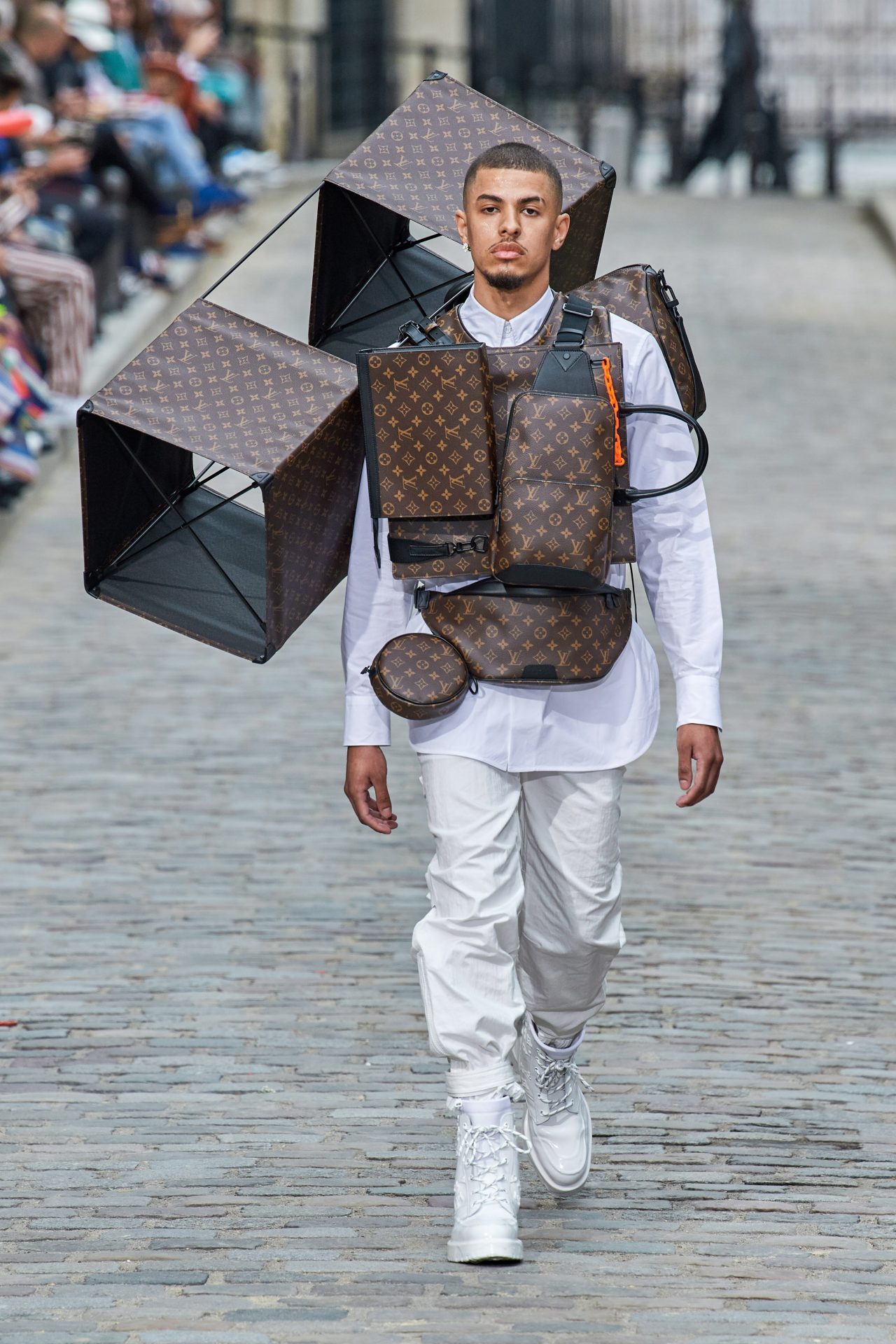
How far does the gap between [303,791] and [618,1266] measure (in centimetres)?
326

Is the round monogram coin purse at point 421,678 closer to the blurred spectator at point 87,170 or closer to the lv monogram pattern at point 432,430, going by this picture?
the lv monogram pattern at point 432,430

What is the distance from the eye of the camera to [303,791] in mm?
6938

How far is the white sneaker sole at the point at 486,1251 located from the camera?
3.78 metres

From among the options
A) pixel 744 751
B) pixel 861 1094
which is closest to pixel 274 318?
pixel 744 751

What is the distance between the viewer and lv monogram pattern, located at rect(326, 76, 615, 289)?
13.5 ft

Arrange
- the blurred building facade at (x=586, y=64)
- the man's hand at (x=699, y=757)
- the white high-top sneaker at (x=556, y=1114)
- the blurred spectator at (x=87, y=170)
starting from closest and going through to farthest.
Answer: the man's hand at (x=699, y=757), the white high-top sneaker at (x=556, y=1114), the blurred spectator at (x=87, y=170), the blurred building facade at (x=586, y=64)

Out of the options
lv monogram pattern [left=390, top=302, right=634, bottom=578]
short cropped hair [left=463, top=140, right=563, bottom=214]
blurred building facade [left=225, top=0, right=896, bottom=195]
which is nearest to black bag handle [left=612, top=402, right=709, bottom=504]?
lv monogram pattern [left=390, top=302, right=634, bottom=578]

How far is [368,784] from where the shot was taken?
13.1 ft

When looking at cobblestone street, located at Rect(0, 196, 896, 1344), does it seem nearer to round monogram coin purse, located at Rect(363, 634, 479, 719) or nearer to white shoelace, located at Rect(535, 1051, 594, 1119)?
white shoelace, located at Rect(535, 1051, 594, 1119)

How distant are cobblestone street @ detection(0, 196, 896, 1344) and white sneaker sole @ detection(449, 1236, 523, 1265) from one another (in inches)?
1.8

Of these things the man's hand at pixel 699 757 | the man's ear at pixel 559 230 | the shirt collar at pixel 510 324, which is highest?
the man's ear at pixel 559 230

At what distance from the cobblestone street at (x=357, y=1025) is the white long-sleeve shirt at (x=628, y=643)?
2.86ft

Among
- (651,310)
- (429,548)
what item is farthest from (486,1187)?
(651,310)

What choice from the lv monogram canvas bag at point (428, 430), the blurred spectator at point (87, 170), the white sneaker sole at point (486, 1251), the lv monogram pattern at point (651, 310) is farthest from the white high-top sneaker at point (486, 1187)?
the blurred spectator at point (87, 170)
